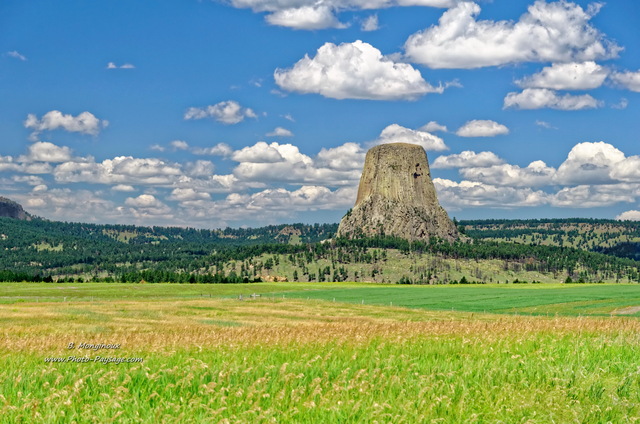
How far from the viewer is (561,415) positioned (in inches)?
364

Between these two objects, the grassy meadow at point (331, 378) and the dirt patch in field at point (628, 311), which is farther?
the dirt patch in field at point (628, 311)

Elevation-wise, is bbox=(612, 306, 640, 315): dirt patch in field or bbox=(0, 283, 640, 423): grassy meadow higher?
bbox=(0, 283, 640, 423): grassy meadow

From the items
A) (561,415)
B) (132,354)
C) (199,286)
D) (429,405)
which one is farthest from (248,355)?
(199,286)

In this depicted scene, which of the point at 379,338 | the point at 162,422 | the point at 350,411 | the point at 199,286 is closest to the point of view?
the point at 162,422

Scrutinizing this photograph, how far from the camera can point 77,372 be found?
11.2m

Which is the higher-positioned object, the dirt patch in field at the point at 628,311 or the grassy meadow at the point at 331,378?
the grassy meadow at the point at 331,378

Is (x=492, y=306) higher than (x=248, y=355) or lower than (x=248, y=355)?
lower

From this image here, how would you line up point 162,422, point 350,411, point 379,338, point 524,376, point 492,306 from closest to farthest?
point 162,422, point 350,411, point 524,376, point 379,338, point 492,306

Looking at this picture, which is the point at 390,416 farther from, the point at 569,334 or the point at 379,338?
the point at 569,334

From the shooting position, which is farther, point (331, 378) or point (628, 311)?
point (628, 311)

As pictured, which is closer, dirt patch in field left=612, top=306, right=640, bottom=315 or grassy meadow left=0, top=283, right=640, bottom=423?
grassy meadow left=0, top=283, right=640, bottom=423

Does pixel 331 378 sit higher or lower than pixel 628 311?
higher

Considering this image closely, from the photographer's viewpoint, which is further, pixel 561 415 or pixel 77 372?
pixel 77 372

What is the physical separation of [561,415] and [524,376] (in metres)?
1.71
